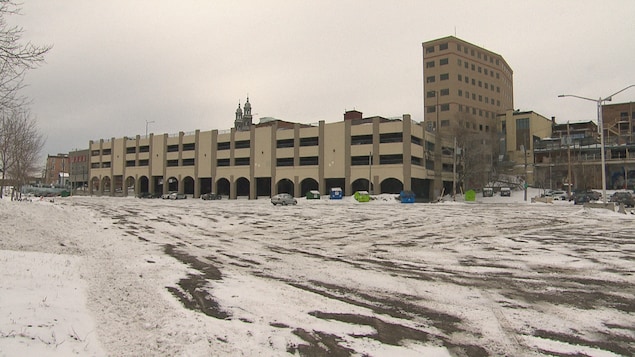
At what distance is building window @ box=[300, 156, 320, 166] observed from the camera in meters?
66.7

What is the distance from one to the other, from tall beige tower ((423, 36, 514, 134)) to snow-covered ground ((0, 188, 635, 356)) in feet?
267

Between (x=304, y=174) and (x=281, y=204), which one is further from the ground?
(x=304, y=174)

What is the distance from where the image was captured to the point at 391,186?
65125 mm

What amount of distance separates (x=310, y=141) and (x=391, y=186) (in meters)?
15.2

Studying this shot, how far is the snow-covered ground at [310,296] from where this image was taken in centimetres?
524

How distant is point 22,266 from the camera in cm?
805

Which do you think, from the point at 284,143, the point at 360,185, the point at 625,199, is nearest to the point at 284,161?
the point at 284,143

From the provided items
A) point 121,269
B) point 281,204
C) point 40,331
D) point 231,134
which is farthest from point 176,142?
point 40,331

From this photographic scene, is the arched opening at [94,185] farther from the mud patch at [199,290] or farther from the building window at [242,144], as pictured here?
the mud patch at [199,290]

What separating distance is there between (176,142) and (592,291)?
81.3m

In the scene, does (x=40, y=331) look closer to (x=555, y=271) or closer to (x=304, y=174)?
(x=555, y=271)

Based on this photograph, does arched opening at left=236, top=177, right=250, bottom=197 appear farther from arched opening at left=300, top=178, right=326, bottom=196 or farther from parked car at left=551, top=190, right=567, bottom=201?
parked car at left=551, top=190, right=567, bottom=201

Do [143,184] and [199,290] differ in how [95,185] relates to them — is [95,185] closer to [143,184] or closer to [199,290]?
[143,184]

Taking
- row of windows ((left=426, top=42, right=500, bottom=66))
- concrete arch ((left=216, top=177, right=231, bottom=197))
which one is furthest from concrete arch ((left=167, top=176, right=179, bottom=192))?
row of windows ((left=426, top=42, right=500, bottom=66))
